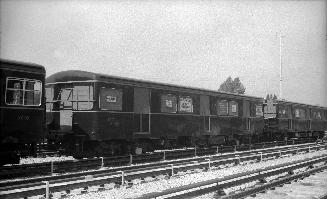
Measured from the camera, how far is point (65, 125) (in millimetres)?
14508

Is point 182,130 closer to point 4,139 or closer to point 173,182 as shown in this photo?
point 173,182

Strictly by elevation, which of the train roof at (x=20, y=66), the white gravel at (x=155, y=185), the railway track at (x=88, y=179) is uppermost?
the train roof at (x=20, y=66)

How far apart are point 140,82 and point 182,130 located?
3886 millimetres

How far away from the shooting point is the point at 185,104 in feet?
61.7

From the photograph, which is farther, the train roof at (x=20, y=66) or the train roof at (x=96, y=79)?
the train roof at (x=96, y=79)

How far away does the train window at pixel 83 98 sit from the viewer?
46.6 ft

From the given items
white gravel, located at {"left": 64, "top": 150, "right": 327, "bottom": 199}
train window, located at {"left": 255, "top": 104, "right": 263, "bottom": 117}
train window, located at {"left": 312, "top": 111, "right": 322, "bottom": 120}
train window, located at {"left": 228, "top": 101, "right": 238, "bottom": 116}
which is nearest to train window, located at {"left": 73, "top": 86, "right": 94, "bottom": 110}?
white gravel, located at {"left": 64, "top": 150, "right": 327, "bottom": 199}

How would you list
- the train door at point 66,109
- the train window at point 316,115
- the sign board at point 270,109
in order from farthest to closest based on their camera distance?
the train window at point 316,115 → the sign board at point 270,109 → the train door at point 66,109

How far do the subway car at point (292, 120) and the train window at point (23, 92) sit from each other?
1999 cm

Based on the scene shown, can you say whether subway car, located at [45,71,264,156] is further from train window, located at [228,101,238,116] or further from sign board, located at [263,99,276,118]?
sign board, located at [263,99,276,118]

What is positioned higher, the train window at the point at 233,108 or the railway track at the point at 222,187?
the train window at the point at 233,108

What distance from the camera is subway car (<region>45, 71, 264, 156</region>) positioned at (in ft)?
46.7

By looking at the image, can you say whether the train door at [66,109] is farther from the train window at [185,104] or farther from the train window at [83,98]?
the train window at [185,104]

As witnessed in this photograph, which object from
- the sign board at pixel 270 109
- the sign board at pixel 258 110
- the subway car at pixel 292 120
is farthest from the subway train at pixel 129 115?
the subway car at pixel 292 120
